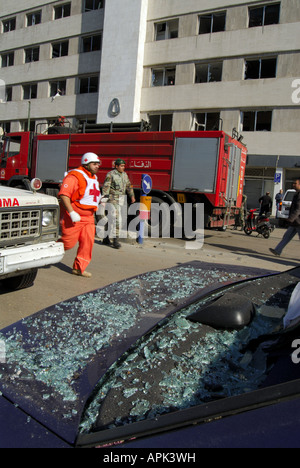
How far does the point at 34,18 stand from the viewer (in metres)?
28.9

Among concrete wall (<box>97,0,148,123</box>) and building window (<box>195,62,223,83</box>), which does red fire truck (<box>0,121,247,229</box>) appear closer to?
concrete wall (<box>97,0,148,123</box>)

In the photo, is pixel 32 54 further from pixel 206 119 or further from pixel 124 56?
pixel 206 119

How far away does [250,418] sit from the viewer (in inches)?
32.7

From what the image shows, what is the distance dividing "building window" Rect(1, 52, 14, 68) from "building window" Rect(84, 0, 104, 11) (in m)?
8.74

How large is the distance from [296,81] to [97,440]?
20.8 meters

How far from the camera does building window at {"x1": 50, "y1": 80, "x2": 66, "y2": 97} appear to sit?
2666 cm

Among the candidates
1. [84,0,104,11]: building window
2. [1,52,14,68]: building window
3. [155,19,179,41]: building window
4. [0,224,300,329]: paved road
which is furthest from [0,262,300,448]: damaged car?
[1,52,14,68]: building window

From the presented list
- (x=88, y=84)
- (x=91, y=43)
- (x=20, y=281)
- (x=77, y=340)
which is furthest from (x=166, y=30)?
(x=77, y=340)

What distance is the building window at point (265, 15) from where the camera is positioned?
18.8 meters

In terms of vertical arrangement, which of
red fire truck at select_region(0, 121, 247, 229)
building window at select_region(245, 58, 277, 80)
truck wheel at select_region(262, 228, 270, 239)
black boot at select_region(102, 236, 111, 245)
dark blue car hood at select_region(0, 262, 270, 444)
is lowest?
black boot at select_region(102, 236, 111, 245)

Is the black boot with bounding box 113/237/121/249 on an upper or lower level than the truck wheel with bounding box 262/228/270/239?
lower

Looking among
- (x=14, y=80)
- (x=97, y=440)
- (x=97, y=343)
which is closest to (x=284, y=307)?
(x=97, y=343)

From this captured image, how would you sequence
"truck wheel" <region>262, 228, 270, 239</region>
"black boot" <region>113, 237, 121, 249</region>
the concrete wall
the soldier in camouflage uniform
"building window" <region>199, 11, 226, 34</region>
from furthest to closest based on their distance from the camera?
1. the concrete wall
2. "building window" <region>199, 11, 226, 34</region>
3. "truck wheel" <region>262, 228, 270, 239</region>
4. "black boot" <region>113, 237, 121, 249</region>
5. the soldier in camouflage uniform
